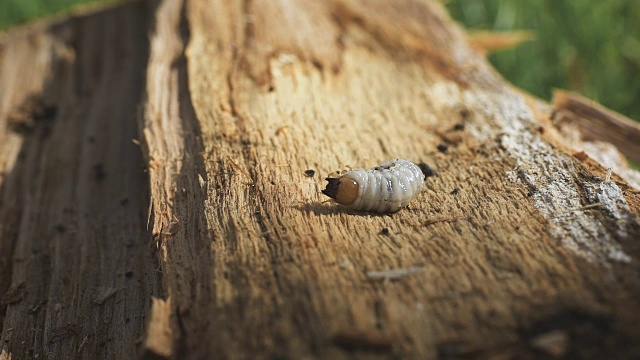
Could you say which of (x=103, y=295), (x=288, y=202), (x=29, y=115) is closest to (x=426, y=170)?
(x=288, y=202)

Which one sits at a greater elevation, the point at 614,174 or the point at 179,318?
the point at 614,174

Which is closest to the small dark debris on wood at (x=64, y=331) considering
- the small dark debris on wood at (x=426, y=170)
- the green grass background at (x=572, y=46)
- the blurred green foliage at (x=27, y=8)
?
Result: the small dark debris on wood at (x=426, y=170)

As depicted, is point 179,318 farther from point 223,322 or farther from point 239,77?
point 239,77

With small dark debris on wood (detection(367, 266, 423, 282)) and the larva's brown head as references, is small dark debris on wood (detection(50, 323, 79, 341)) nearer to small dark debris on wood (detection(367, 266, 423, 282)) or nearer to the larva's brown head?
the larva's brown head

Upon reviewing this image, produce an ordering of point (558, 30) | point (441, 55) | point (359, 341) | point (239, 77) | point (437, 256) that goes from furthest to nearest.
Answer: point (558, 30) < point (441, 55) < point (239, 77) < point (437, 256) < point (359, 341)

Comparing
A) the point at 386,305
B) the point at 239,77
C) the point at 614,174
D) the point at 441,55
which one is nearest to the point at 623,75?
the point at 441,55

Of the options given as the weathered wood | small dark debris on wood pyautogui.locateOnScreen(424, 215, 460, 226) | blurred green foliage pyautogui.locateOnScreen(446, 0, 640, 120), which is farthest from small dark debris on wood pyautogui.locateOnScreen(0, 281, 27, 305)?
blurred green foliage pyautogui.locateOnScreen(446, 0, 640, 120)
